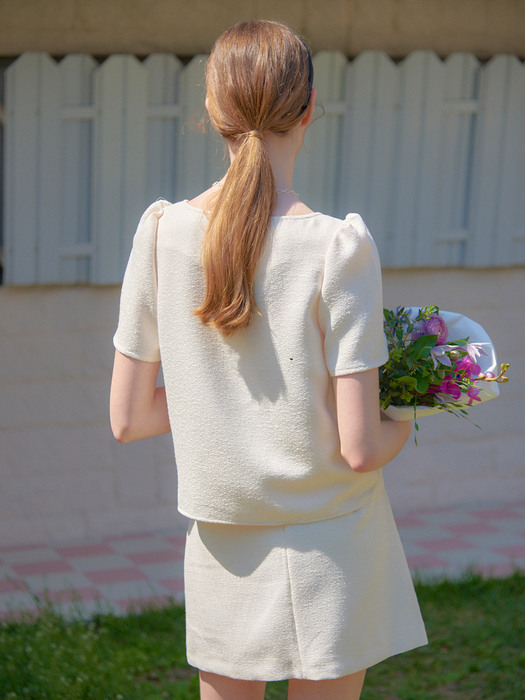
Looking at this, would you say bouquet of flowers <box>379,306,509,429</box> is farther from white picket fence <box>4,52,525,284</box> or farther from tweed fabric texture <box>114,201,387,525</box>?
white picket fence <box>4,52,525,284</box>

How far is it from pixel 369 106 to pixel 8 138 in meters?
1.83

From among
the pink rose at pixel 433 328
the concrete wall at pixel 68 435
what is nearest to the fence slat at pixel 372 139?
the concrete wall at pixel 68 435

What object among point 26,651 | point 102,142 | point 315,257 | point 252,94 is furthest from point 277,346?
point 102,142

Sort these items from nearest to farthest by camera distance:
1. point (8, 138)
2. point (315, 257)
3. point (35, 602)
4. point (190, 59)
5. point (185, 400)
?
point (315, 257)
point (185, 400)
point (35, 602)
point (8, 138)
point (190, 59)

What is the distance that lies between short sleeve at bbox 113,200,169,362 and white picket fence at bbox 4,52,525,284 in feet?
8.11

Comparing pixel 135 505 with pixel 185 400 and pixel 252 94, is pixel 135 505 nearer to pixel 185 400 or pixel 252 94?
pixel 185 400

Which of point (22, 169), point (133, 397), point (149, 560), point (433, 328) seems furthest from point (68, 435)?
point (433, 328)

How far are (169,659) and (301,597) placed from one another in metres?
1.94

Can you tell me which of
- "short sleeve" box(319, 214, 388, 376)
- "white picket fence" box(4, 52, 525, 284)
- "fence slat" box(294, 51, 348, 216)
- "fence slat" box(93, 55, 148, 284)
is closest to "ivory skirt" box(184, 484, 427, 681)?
"short sleeve" box(319, 214, 388, 376)

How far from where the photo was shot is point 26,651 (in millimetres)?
3289

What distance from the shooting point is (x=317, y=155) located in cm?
490

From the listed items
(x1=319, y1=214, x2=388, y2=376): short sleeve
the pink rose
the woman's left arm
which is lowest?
the woman's left arm

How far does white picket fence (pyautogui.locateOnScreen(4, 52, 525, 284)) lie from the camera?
14.7 ft

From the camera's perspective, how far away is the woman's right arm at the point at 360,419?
1.67 meters
